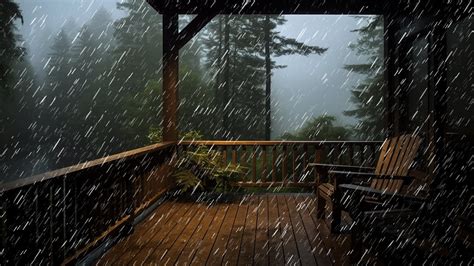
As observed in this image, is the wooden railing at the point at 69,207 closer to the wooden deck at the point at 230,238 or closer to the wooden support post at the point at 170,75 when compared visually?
the wooden deck at the point at 230,238

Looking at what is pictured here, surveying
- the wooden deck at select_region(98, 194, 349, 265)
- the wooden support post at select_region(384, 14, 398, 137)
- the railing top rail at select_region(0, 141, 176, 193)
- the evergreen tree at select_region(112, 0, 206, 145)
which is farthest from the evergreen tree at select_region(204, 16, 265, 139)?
the railing top rail at select_region(0, 141, 176, 193)

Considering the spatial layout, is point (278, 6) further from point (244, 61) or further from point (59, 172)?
point (244, 61)

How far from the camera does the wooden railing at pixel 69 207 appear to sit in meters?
2.33

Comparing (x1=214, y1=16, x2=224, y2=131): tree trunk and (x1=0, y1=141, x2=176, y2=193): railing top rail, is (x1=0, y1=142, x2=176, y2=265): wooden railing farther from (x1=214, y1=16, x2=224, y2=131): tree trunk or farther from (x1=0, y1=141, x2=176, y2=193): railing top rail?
(x1=214, y1=16, x2=224, y2=131): tree trunk

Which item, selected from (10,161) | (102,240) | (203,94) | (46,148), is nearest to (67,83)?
(46,148)

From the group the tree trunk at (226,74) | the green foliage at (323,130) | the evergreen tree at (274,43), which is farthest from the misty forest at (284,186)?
the evergreen tree at (274,43)

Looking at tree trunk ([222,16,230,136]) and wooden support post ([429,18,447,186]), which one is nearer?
wooden support post ([429,18,447,186])

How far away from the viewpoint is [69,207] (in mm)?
3047

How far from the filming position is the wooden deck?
138 inches

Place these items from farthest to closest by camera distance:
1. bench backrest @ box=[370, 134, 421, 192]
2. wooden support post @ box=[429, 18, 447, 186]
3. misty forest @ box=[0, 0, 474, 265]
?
wooden support post @ box=[429, 18, 447, 186], bench backrest @ box=[370, 134, 421, 192], misty forest @ box=[0, 0, 474, 265]

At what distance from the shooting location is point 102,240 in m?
3.72

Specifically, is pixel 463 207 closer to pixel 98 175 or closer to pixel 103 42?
pixel 98 175

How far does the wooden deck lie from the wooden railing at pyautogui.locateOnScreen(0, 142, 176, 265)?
26 centimetres

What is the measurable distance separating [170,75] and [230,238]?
10.1 feet
